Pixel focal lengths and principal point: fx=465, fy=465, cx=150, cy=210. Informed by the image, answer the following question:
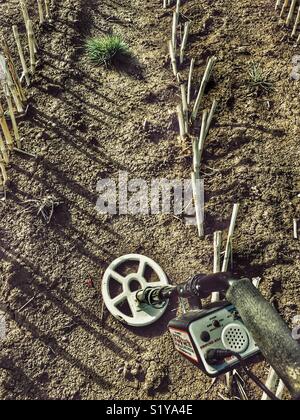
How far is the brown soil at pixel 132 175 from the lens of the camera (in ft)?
7.00

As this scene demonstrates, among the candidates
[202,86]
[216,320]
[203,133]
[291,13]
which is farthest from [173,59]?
[216,320]

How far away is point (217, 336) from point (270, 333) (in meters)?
0.38

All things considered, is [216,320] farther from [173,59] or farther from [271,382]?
[173,59]

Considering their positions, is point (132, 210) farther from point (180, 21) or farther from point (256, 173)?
point (180, 21)

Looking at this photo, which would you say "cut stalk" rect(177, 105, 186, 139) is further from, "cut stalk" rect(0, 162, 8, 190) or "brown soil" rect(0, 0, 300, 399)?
"cut stalk" rect(0, 162, 8, 190)

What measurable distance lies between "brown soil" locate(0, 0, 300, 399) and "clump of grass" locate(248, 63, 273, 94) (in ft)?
0.17

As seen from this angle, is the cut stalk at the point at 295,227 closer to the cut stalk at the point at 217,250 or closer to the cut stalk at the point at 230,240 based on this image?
the cut stalk at the point at 230,240

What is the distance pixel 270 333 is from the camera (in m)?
1.24

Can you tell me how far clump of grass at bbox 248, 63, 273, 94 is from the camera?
293 centimetres

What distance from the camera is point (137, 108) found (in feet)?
9.57

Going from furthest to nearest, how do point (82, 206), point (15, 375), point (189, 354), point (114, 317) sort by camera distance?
1. point (82, 206)
2. point (114, 317)
3. point (15, 375)
4. point (189, 354)

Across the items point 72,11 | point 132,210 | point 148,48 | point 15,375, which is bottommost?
point 15,375

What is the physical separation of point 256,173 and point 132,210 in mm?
726

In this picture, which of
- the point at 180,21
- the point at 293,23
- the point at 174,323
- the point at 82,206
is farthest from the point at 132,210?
the point at 293,23
